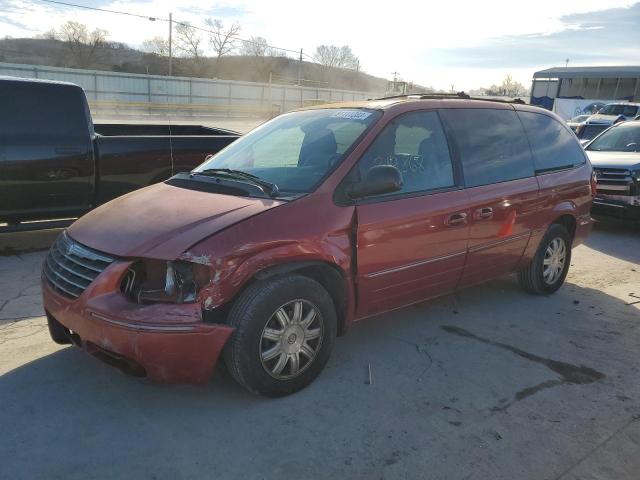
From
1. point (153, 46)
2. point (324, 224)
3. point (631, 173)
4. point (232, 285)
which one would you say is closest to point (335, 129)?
point (324, 224)

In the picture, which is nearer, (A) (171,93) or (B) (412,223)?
(B) (412,223)

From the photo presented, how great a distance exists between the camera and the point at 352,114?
13.1 feet

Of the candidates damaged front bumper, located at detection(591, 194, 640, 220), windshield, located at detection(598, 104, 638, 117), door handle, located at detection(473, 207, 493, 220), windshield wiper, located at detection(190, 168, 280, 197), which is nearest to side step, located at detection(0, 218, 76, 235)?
windshield wiper, located at detection(190, 168, 280, 197)

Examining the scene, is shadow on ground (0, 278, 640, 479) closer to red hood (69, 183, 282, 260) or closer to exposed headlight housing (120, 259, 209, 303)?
exposed headlight housing (120, 259, 209, 303)

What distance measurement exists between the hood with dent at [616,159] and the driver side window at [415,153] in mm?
5629

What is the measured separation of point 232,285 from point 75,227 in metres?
1.26

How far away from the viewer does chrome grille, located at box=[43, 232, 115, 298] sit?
118 inches

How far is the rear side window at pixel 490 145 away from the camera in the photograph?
429 cm

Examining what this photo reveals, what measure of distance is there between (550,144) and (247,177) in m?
3.16

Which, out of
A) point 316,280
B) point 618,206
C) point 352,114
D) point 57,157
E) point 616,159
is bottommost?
point 618,206

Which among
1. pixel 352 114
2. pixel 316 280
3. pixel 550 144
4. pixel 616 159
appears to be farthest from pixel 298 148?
pixel 616 159

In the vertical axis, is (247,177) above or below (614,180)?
above

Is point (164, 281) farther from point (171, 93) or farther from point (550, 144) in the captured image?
point (171, 93)

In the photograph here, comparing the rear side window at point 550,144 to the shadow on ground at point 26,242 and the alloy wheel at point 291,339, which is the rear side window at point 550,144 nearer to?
the alloy wheel at point 291,339
